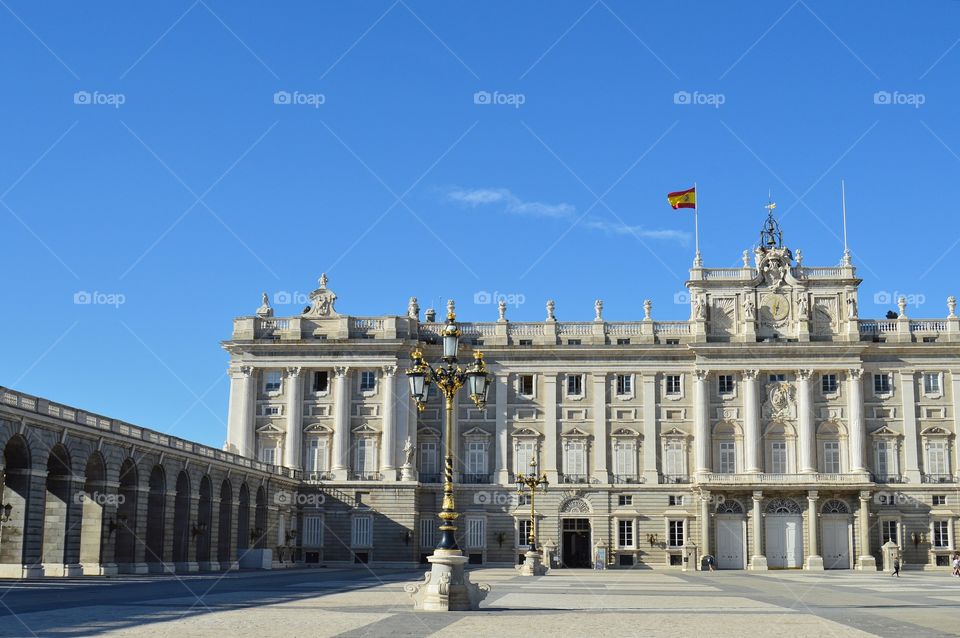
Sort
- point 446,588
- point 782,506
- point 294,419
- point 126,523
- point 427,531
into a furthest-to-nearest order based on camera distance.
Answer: point 427,531
point 294,419
point 782,506
point 126,523
point 446,588

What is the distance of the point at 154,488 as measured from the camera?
54281mm

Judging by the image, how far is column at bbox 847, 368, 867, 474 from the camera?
74.4 meters

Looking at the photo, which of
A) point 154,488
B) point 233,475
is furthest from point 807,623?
point 233,475

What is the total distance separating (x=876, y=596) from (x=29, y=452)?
2951 centimetres

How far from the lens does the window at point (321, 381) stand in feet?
254

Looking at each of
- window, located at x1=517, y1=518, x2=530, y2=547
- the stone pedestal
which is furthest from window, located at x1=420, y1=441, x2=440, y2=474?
the stone pedestal

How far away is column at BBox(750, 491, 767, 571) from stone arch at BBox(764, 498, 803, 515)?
0.85 metres

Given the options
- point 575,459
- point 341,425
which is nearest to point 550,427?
point 575,459

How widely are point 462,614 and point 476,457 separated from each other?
1972 inches

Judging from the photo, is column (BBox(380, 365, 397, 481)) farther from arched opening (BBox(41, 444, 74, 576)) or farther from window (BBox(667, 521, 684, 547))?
arched opening (BBox(41, 444, 74, 576))

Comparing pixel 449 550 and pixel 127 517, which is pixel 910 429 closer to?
pixel 127 517

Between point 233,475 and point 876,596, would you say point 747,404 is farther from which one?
point 876,596

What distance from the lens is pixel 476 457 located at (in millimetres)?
77562

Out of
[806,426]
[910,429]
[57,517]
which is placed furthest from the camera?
[910,429]
